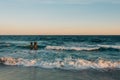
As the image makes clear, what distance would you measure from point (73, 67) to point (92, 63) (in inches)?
71.0

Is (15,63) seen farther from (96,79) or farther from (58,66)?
(96,79)

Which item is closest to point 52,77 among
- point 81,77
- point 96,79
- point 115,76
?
point 81,77

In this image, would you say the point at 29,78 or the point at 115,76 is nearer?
the point at 29,78

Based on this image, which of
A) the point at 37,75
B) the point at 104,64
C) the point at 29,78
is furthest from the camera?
the point at 104,64

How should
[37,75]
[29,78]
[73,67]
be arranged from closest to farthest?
[29,78] < [37,75] < [73,67]

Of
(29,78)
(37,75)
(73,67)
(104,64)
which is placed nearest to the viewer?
(29,78)

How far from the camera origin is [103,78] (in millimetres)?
10695

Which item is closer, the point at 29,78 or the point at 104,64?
the point at 29,78

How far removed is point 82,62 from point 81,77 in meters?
4.43

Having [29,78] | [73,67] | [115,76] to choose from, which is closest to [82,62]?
[73,67]

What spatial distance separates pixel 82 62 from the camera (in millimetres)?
15180

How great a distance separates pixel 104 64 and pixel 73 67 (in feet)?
7.48

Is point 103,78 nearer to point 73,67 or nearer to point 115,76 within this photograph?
point 115,76

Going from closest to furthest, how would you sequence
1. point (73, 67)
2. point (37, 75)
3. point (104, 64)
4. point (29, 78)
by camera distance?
point (29, 78), point (37, 75), point (73, 67), point (104, 64)
